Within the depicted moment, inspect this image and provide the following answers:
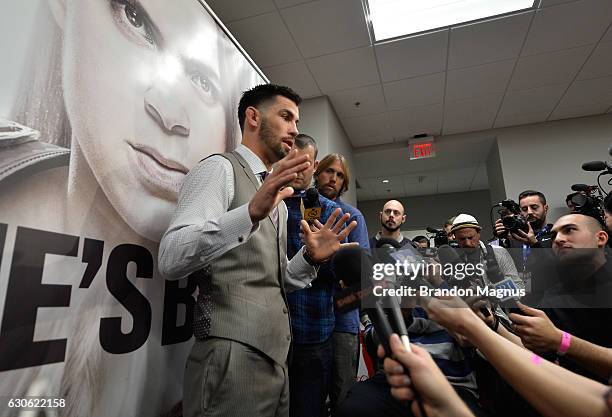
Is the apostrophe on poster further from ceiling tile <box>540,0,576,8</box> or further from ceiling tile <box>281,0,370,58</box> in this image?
ceiling tile <box>540,0,576,8</box>

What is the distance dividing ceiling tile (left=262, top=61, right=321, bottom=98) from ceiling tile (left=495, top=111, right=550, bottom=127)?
2.36m

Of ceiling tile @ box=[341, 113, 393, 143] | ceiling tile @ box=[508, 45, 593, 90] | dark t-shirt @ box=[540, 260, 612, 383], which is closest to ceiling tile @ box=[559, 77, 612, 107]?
ceiling tile @ box=[508, 45, 593, 90]

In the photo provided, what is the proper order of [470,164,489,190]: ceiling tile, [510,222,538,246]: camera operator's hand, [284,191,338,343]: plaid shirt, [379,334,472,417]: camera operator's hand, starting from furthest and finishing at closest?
[470,164,489,190]: ceiling tile, [510,222,538,246]: camera operator's hand, [284,191,338,343]: plaid shirt, [379,334,472,417]: camera operator's hand

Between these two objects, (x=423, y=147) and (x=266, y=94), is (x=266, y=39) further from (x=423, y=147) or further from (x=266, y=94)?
(x=423, y=147)

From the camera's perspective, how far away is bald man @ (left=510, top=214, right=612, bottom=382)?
2.45ft

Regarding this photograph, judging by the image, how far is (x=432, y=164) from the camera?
5430mm

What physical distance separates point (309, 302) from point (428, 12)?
91.2 inches

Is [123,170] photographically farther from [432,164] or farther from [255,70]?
[432,164]

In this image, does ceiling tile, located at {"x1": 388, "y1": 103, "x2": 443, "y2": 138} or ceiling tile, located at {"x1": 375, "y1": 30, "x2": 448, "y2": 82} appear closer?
ceiling tile, located at {"x1": 375, "y1": 30, "x2": 448, "y2": 82}

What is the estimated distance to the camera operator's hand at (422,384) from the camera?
372mm

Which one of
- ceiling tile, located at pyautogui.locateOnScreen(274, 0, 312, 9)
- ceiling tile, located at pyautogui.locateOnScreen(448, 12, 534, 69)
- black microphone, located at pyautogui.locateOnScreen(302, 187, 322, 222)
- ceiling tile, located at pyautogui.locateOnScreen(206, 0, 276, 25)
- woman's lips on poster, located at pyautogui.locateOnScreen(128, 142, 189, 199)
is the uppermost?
ceiling tile, located at pyautogui.locateOnScreen(206, 0, 276, 25)

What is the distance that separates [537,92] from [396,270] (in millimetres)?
3921

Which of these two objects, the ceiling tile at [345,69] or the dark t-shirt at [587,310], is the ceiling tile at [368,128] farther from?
the dark t-shirt at [587,310]

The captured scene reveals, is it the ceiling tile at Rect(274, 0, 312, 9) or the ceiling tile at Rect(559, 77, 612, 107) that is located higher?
the ceiling tile at Rect(274, 0, 312, 9)
